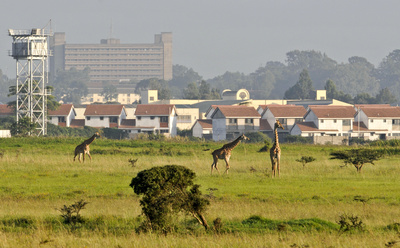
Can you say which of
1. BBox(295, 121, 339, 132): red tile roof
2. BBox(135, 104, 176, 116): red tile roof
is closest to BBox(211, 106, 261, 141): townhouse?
BBox(295, 121, 339, 132): red tile roof

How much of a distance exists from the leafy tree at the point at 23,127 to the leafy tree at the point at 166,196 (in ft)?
243

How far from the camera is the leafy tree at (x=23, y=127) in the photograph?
299ft

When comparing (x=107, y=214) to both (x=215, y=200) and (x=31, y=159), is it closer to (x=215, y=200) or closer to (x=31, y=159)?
(x=215, y=200)

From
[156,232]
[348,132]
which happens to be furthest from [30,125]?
[156,232]

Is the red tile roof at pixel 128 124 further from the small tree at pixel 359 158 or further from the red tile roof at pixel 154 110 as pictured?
the small tree at pixel 359 158

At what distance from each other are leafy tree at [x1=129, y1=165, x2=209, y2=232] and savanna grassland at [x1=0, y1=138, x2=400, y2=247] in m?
0.50

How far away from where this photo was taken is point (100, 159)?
148 feet

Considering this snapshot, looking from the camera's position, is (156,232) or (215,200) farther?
(215,200)

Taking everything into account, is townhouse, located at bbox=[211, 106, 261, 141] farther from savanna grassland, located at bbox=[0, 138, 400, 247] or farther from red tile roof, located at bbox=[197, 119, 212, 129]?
savanna grassland, located at bbox=[0, 138, 400, 247]

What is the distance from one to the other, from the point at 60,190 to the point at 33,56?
6944 centimetres

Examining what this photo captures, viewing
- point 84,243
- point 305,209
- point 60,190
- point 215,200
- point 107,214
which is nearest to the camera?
point 84,243

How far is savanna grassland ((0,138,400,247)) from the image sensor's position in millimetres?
17984

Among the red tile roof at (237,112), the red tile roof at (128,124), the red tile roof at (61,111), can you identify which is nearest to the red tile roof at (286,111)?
the red tile roof at (237,112)

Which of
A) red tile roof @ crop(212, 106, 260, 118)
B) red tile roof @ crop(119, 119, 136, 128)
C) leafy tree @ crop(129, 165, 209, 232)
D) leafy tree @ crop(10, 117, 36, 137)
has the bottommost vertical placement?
leafy tree @ crop(129, 165, 209, 232)
